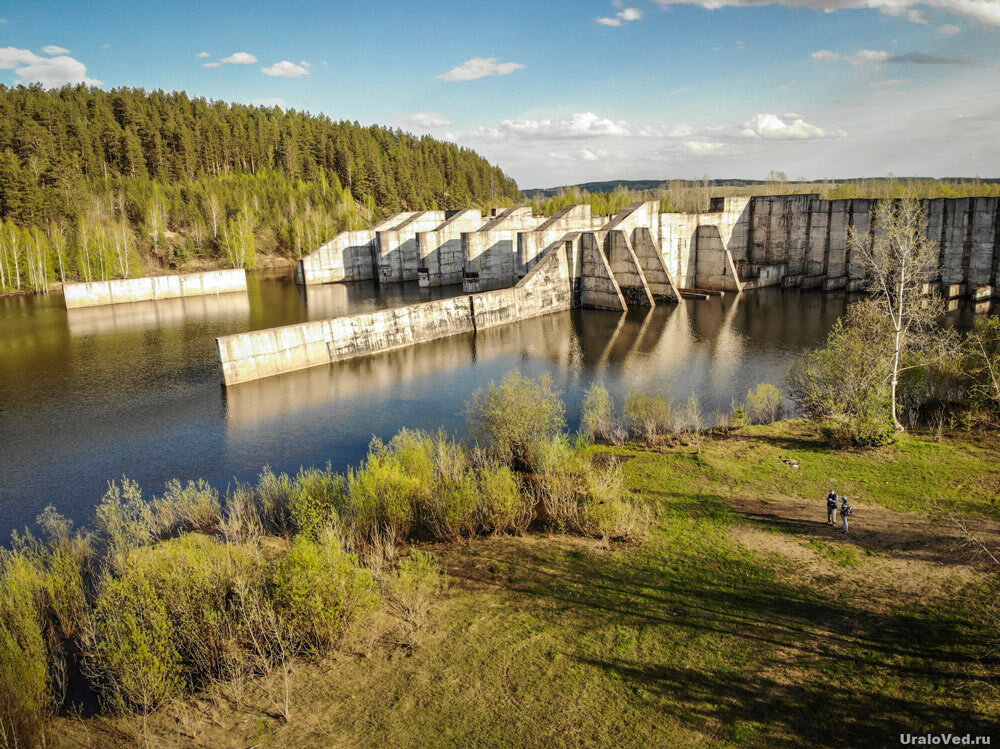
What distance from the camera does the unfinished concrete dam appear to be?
33.6 metres

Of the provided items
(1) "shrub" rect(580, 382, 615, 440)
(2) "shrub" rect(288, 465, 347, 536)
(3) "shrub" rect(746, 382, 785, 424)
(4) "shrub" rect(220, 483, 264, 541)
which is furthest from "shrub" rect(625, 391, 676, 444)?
(4) "shrub" rect(220, 483, 264, 541)

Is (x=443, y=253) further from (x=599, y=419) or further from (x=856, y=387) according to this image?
(x=856, y=387)

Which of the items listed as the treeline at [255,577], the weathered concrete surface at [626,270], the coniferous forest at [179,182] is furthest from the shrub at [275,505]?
the coniferous forest at [179,182]

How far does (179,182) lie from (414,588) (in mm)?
88529

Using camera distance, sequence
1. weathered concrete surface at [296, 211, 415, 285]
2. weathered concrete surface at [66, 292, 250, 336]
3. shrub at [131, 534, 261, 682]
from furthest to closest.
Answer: weathered concrete surface at [296, 211, 415, 285], weathered concrete surface at [66, 292, 250, 336], shrub at [131, 534, 261, 682]

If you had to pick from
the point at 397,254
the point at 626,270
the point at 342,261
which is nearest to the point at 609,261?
the point at 626,270

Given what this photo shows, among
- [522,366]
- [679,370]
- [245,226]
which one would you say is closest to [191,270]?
[245,226]

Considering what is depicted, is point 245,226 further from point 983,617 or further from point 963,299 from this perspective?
point 983,617

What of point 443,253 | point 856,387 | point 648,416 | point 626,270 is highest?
point 443,253

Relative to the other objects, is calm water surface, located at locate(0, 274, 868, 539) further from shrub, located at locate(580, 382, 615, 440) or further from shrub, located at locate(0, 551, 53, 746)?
shrub, located at locate(0, 551, 53, 746)

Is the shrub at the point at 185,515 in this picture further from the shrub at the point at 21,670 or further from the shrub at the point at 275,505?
the shrub at the point at 21,670

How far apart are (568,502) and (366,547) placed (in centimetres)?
411

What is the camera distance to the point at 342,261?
60500 mm

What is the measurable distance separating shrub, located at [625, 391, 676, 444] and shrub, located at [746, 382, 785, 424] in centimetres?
286
